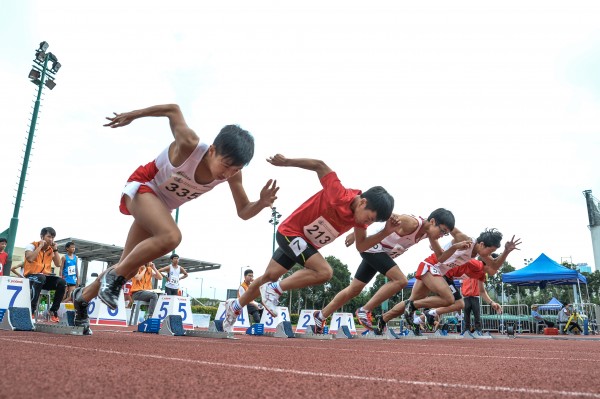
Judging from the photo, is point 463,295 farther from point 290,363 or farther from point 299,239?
point 290,363

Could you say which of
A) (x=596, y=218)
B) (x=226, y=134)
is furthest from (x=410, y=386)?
(x=596, y=218)

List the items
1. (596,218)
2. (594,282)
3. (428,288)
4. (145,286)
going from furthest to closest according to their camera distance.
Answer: (594,282) → (596,218) → (145,286) → (428,288)

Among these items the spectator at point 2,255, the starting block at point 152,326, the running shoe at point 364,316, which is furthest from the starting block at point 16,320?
the spectator at point 2,255

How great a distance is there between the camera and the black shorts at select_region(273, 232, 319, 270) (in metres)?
5.89

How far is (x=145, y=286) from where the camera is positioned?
11.4m

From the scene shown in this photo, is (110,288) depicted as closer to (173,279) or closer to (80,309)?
(80,309)

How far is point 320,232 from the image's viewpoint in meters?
5.94

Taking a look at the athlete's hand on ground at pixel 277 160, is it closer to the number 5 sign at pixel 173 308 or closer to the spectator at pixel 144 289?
the number 5 sign at pixel 173 308

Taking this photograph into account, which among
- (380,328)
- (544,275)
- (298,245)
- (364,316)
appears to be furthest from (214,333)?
(544,275)

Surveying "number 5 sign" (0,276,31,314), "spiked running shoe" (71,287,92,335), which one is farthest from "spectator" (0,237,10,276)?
"spiked running shoe" (71,287,92,335)

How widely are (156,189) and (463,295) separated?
26.7 feet

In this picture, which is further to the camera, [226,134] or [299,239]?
[299,239]

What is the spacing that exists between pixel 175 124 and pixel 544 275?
55.9 ft

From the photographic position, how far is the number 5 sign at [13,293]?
5.90 m
